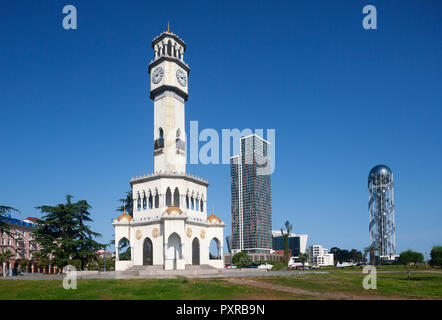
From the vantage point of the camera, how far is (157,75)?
59.1 meters

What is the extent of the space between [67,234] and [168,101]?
84.3 ft

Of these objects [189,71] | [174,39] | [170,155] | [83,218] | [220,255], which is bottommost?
[220,255]

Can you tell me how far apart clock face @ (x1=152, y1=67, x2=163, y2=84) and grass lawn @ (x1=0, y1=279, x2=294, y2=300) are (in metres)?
34.2

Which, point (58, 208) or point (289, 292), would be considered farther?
point (58, 208)

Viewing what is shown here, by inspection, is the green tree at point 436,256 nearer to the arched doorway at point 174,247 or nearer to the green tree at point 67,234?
the arched doorway at point 174,247

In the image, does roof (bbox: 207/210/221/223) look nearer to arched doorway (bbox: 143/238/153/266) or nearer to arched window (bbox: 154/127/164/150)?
arched doorway (bbox: 143/238/153/266)

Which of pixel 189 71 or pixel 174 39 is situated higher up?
pixel 174 39

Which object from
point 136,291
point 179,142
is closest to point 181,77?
point 179,142

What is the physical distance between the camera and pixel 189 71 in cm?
6256

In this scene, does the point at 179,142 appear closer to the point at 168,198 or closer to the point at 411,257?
the point at 168,198

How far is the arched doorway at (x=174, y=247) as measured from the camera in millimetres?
51819
